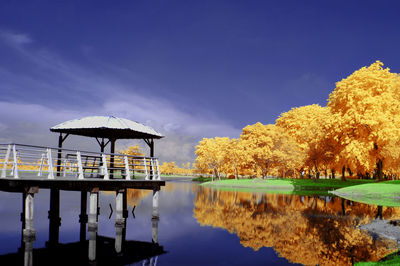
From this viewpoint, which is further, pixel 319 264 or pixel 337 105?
pixel 337 105

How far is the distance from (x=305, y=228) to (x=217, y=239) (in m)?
6.82

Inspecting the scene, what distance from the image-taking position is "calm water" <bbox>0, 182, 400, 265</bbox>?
17422mm

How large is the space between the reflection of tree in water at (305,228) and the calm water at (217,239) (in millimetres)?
47

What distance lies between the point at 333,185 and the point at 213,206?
3432 centimetres

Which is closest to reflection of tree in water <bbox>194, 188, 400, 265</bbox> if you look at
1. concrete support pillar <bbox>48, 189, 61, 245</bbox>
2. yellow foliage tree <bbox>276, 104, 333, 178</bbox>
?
concrete support pillar <bbox>48, 189, 61, 245</bbox>

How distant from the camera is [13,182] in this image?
17.3 meters

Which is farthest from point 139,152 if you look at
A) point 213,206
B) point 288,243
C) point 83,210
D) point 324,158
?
point 288,243

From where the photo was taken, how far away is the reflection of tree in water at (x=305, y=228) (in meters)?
18.0

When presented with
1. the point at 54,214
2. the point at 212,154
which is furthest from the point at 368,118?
the point at 212,154

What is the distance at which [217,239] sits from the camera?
22578 millimetres

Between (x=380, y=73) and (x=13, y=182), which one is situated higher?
(x=380, y=73)

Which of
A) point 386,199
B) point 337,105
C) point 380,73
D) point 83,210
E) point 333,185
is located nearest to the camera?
point 83,210

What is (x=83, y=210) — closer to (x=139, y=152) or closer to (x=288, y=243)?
(x=288, y=243)

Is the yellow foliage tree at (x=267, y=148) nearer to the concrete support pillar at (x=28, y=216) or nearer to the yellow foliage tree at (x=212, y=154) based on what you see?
the yellow foliage tree at (x=212, y=154)
